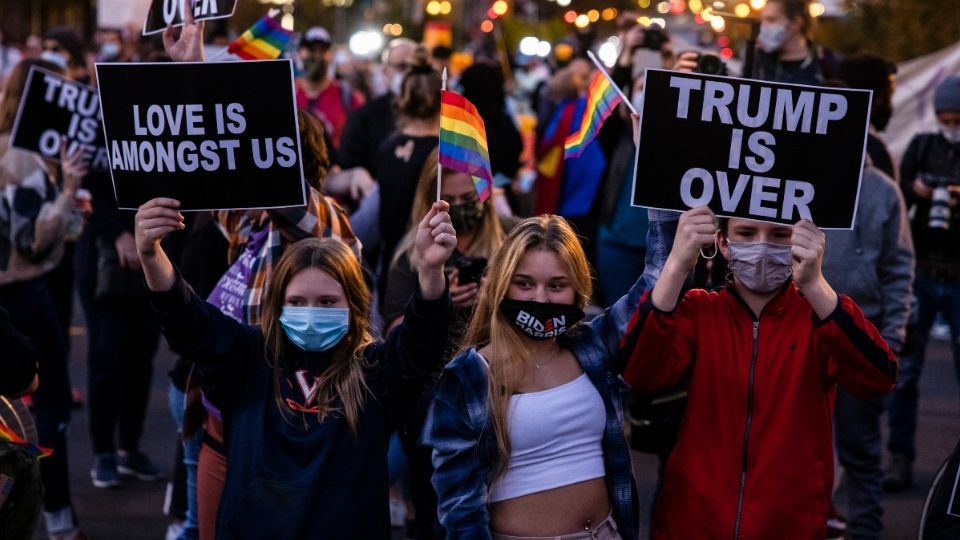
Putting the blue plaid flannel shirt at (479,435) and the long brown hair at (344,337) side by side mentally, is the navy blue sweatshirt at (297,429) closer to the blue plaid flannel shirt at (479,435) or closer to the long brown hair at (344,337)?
the long brown hair at (344,337)

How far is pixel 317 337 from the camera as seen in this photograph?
4.60 m

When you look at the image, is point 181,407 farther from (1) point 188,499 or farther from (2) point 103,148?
(2) point 103,148

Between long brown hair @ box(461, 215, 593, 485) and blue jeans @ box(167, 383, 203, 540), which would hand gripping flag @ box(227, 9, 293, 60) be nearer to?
blue jeans @ box(167, 383, 203, 540)

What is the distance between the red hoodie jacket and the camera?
4312 millimetres

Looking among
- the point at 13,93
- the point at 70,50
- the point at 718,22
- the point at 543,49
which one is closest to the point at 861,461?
the point at 718,22

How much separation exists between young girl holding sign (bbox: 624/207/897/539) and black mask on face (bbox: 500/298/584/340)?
19cm

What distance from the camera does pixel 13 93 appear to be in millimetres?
7320

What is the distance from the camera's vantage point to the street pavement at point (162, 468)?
7.41 meters

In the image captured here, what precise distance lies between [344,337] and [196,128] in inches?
32.7

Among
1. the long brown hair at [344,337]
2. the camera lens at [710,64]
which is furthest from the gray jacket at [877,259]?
the long brown hair at [344,337]

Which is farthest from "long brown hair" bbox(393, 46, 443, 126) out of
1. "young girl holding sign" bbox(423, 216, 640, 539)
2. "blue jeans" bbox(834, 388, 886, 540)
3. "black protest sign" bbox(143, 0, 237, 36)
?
"young girl holding sign" bbox(423, 216, 640, 539)

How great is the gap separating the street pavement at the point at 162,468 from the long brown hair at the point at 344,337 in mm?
2854

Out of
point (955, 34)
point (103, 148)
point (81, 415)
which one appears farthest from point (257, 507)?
point (955, 34)

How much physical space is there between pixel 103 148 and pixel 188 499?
1999 mm
